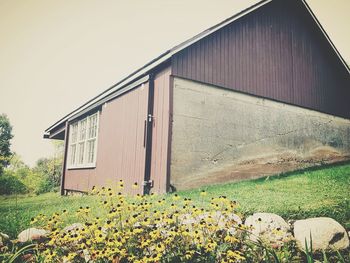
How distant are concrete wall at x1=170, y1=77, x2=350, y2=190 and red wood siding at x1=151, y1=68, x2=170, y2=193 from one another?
0.79 feet

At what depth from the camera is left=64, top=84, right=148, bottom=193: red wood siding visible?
28.8 feet

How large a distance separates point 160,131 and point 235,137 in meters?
2.63

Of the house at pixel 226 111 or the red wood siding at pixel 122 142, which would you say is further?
the red wood siding at pixel 122 142

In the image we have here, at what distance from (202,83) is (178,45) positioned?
1.45m

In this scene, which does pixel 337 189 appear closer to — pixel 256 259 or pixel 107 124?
pixel 256 259

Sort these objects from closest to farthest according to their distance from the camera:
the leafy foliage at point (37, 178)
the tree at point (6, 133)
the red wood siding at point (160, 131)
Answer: the red wood siding at point (160, 131) < the leafy foliage at point (37, 178) < the tree at point (6, 133)

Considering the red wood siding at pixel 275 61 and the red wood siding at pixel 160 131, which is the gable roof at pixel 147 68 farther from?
the red wood siding at pixel 160 131

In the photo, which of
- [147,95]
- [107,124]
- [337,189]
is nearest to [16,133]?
[107,124]

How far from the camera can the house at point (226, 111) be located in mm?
8148

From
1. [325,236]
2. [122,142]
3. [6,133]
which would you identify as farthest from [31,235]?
[6,133]

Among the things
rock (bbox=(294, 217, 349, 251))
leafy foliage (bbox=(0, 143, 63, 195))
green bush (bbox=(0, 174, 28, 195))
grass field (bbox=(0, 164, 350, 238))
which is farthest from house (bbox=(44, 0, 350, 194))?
leafy foliage (bbox=(0, 143, 63, 195))

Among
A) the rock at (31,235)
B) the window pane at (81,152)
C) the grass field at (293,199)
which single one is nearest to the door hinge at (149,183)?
the grass field at (293,199)

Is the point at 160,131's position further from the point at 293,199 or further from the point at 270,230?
the point at 270,230

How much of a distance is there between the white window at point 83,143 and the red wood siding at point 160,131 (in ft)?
15.0
